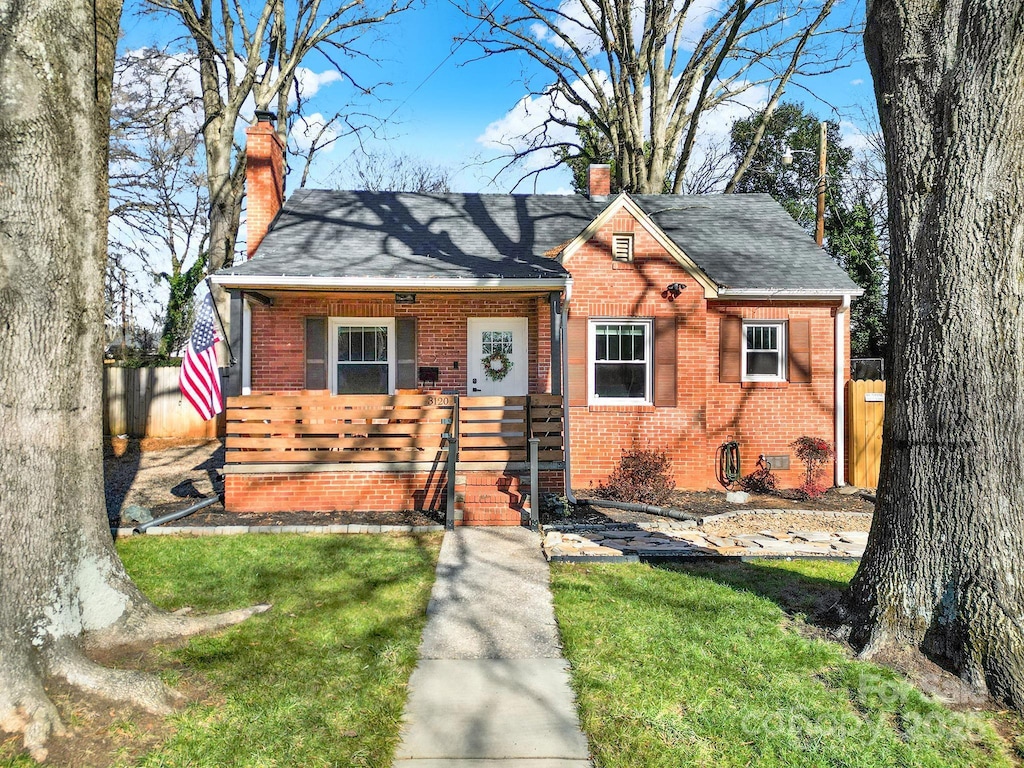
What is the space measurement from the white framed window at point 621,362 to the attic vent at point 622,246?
985 mm

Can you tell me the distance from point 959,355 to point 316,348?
353 inches

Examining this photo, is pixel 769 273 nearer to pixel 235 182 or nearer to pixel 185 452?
pixel 185 452

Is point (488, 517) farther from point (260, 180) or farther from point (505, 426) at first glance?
point (260, 180)

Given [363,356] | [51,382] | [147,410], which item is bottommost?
[147,410]

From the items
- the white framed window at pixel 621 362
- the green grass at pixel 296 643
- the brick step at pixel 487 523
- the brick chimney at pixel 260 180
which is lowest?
the green grass at pixel 296 643

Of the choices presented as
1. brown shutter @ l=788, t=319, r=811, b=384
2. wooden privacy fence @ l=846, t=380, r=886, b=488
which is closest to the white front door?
brown shutter @ l=788, t=319, r=811, b=384

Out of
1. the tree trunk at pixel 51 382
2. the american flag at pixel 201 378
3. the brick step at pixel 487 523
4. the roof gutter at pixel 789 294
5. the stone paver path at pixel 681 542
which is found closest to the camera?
the tree trunk at pixel 51 382

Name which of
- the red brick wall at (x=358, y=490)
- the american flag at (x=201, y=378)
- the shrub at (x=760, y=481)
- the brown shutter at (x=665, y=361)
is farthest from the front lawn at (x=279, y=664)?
the shrub at (x=760, y=481)

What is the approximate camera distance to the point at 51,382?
3.16 metres

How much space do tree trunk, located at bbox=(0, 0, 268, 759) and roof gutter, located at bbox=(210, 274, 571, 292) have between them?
532 cm

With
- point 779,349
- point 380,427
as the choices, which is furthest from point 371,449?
point 779,349

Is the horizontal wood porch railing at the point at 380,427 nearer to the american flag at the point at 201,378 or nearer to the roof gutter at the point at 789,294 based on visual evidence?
the american flag at the point at 201,378

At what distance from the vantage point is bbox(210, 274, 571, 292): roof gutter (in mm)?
8750

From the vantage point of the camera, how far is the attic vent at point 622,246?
9.61m
